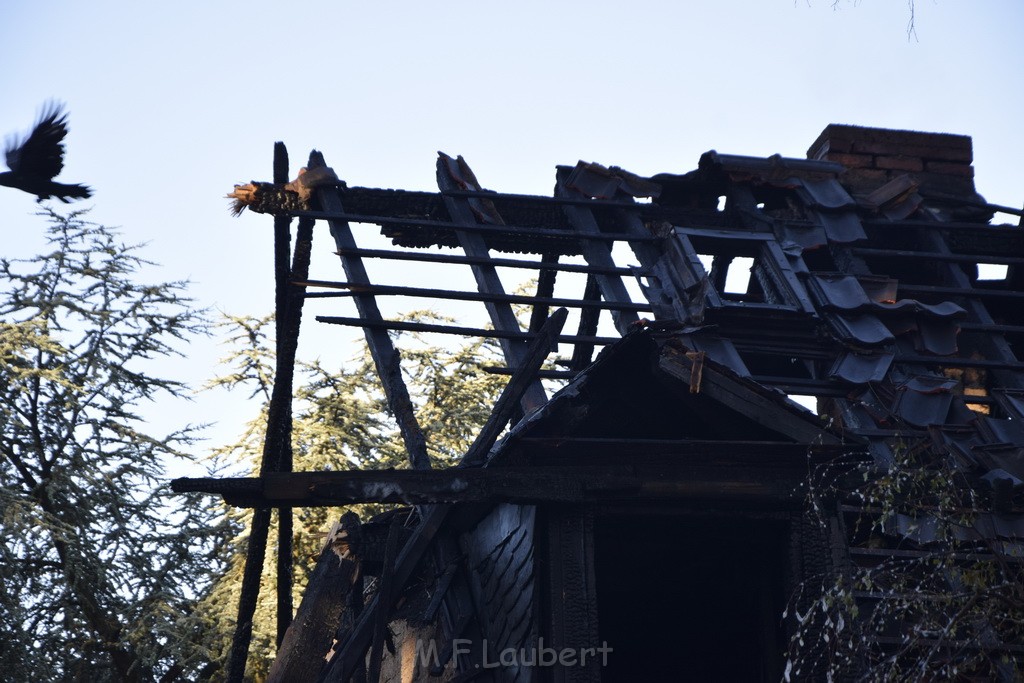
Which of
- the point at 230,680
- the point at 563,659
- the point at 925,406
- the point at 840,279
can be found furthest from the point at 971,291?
the point at 230,680

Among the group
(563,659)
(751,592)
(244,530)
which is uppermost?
(244,530)

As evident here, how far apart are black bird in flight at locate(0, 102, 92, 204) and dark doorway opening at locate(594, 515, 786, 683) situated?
5290 mm

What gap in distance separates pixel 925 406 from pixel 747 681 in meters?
2.68

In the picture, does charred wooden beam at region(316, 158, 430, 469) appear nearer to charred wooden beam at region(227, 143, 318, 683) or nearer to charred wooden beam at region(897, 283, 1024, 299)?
charred wooden beam at region(227, 143, 318, 683)

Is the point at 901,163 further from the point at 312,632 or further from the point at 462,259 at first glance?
the point at 312,632

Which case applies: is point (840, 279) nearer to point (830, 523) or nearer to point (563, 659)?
point (830, 523)

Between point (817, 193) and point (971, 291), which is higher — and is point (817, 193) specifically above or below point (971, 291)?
above

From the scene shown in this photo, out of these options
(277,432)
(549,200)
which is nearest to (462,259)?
(549,200)

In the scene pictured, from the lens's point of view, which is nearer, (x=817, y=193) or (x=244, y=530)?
(x=817, y=193)

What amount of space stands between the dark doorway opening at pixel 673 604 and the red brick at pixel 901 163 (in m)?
5.01

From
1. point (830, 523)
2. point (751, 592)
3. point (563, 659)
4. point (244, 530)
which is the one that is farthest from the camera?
point (244, 530)

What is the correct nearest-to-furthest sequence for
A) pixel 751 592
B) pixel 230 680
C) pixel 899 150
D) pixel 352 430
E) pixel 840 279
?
pixel 751 592 < pixel 230 680 < pixel 840 279 < pixel 899 150 < pixel 352 430

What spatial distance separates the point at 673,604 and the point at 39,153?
261 inches

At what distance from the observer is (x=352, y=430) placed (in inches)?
879
